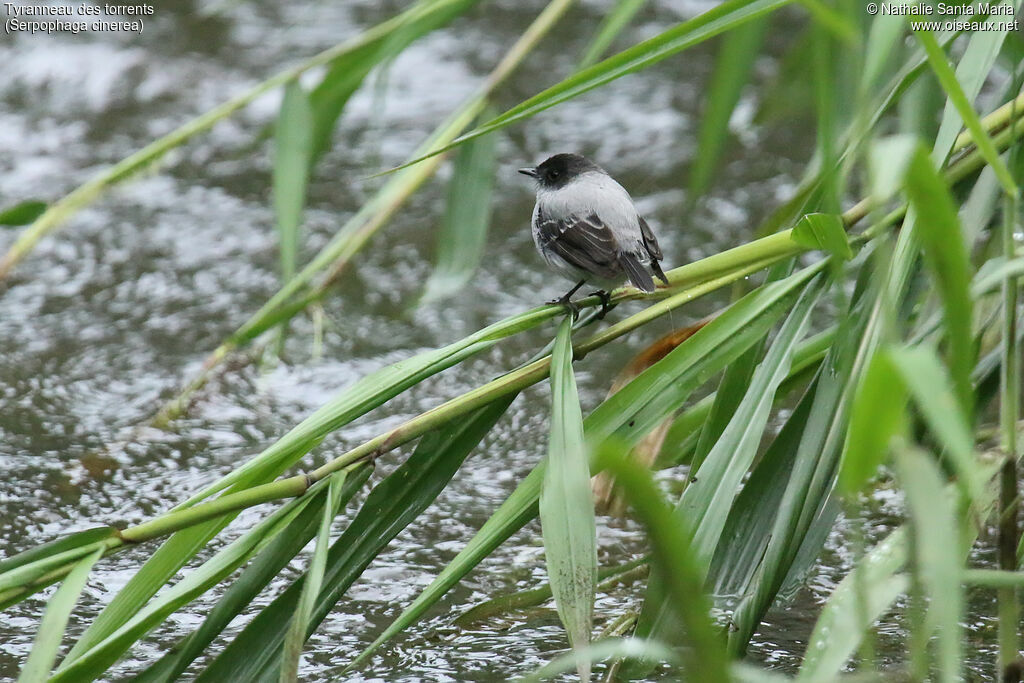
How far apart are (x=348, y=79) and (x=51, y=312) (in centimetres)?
162

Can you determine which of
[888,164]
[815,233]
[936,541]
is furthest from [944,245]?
[815,233]

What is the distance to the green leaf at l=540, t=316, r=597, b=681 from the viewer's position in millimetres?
1454

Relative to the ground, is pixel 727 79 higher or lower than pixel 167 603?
higher

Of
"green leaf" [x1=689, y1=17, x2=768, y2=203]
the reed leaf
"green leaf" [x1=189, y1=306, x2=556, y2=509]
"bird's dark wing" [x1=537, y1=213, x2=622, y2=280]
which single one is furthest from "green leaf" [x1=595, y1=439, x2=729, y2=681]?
"green leaf" [x1=689, y1=17, x2=768, y2=203]

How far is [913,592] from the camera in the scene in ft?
3.75

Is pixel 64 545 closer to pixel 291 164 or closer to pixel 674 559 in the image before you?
pixel 674 559

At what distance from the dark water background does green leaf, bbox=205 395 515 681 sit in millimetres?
448

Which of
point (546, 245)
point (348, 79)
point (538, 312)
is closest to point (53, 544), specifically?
point (538, 312)

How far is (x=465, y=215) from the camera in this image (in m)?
2.88

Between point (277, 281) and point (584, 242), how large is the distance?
187cm

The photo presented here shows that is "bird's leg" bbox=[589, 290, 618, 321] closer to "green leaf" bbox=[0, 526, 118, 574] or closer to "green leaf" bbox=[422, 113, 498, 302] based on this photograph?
"green leaf" bbox=[422, 113, 498, 302]

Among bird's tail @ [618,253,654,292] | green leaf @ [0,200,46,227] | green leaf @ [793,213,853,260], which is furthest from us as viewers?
green leaf @ [0,200,46,227]

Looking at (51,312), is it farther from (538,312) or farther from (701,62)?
(701,62)

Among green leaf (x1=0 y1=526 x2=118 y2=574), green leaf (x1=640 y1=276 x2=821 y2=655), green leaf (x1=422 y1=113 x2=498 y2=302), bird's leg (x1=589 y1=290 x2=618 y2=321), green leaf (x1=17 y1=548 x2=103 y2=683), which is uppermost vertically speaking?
green leaf (x1=422 y1=113 x2=498 y2=302)
